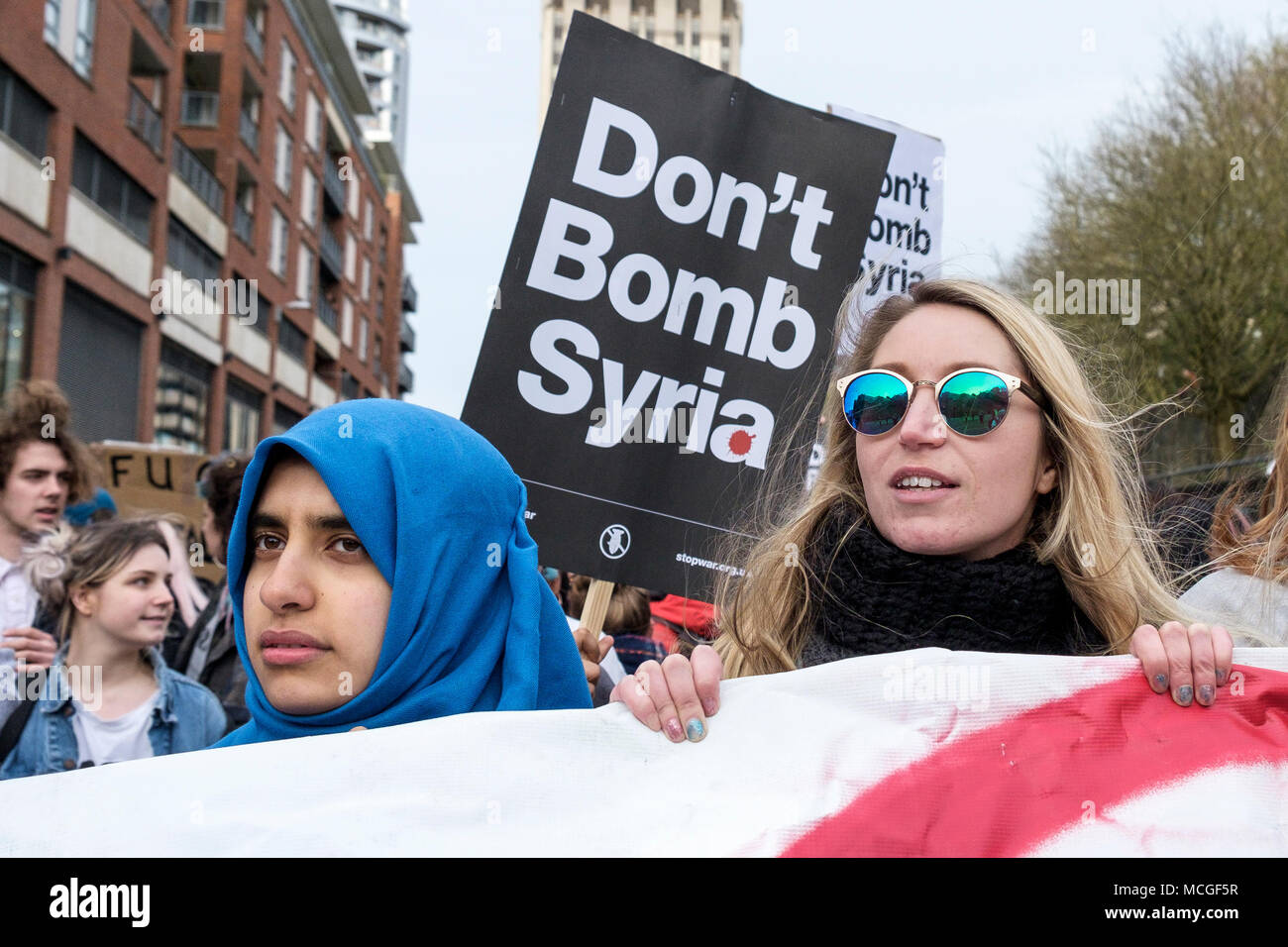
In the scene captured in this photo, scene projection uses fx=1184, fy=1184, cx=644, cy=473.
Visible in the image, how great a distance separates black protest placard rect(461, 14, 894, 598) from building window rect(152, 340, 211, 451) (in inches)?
890

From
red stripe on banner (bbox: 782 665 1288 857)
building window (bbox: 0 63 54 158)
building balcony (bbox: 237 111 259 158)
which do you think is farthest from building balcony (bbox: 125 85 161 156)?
red stripe on banner (bbox: 782 665 1288 857)

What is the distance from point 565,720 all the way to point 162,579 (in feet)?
7.82

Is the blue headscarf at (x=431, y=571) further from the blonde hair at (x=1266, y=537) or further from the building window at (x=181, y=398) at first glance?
the building window at (x=181, y=398)

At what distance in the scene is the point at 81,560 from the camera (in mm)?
3490

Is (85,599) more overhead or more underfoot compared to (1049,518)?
more underfoot

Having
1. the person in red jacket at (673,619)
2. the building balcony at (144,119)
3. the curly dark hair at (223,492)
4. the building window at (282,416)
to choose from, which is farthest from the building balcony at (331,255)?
the curly dark hair at (223,492)

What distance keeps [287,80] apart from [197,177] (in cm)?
903

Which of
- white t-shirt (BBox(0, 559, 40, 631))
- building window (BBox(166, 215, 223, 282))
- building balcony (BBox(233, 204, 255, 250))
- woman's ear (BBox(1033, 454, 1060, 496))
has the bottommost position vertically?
white t-shirt (BBox(0, 559, 40, 631))

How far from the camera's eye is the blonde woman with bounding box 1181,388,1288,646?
75.7 inches

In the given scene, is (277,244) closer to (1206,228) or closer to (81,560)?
(1206,228)

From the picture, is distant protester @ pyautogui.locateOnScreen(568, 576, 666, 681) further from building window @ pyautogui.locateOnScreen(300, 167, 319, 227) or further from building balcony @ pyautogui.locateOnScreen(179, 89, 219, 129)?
building window @ pyautogui.locateOnScreen(300, 167, 319, 227)

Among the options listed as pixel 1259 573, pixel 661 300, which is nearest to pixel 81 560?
pixel 661 300

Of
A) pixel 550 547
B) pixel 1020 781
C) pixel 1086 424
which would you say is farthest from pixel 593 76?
pixel 1020 781
